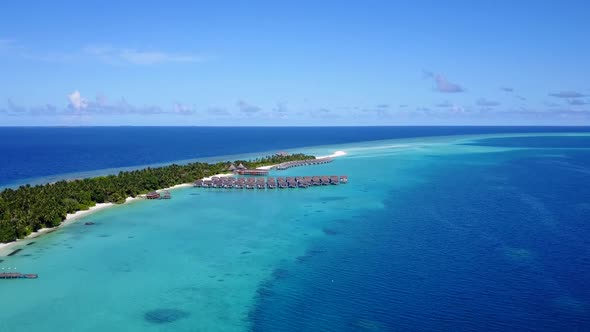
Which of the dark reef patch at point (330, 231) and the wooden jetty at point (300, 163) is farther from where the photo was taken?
the wooden jetty at point (300, 163)

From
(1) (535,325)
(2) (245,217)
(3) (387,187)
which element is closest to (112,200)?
(2) (245,217)

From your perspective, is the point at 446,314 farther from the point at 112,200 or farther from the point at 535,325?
the point at 112,200

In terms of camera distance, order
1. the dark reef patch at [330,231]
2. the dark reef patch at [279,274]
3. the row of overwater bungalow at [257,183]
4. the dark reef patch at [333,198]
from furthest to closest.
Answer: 1. the row of overwater bungalow at [257,183]
2. the dark reef patch at [333,198]
3. the dark reef patch at [330,231]
4. the dark reef patch at [279,274]

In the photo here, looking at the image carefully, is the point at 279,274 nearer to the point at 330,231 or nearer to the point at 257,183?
the point at 330,231

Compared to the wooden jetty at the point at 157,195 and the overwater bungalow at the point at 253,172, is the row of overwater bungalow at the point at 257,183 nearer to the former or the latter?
the wooden jetty at the point at 157,195

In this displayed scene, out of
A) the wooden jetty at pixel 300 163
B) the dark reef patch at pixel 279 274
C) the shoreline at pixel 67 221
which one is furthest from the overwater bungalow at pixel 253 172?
the dark reef patch at pixel 279 274

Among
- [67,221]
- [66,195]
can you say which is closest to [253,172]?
[66,195]

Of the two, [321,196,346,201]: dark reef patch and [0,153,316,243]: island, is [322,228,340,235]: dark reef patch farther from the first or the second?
[0,153,316,243]: island
